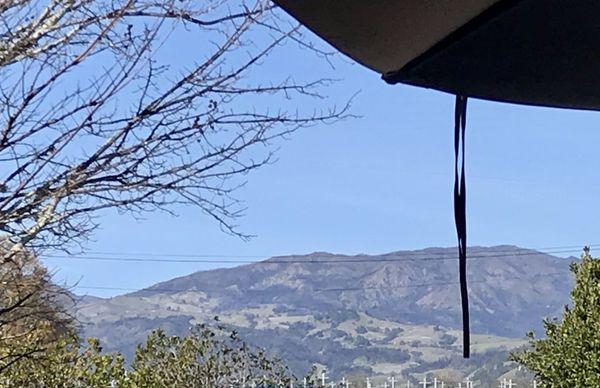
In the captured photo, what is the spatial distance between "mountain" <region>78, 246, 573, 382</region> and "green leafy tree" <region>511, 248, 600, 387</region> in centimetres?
1518

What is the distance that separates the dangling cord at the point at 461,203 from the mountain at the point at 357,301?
771 inches

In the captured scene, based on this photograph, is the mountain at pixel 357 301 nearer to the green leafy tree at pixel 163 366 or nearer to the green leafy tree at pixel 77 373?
the green leafy tree at pixel 163 366

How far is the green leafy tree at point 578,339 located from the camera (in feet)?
15.8

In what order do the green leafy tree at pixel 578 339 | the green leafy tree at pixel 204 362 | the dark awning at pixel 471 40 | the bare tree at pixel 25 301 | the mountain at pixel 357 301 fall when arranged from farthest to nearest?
1. the mountain at pixel 357 301
2. the green leafy tree at pixel 204 362
3. the green leafy tree at pixel 578 339
4. the bare tree at pixel 25 301
5. the dark awning at pixel 471 40

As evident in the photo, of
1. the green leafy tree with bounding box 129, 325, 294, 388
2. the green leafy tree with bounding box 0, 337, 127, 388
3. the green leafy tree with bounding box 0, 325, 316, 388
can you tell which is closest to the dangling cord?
the green leafy tree with bounding box 0, 325, 316, 388

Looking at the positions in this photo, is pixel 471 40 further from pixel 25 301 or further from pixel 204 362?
pixel 204 362

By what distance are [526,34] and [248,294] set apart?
38.2m

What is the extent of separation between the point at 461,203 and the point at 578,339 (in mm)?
4436

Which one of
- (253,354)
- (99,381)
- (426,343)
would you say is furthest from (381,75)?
(426,343)

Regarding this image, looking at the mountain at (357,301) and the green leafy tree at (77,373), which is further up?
the mountain at (357,301)

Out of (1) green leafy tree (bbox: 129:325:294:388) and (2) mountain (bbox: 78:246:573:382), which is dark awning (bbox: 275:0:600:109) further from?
(2) mountain (bbox: 78:246:573:382)

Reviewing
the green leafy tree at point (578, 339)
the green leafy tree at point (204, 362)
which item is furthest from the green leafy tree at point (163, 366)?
the green leafy tree at point (578, 339)

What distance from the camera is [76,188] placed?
2.22 meters

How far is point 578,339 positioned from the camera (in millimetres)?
4895
